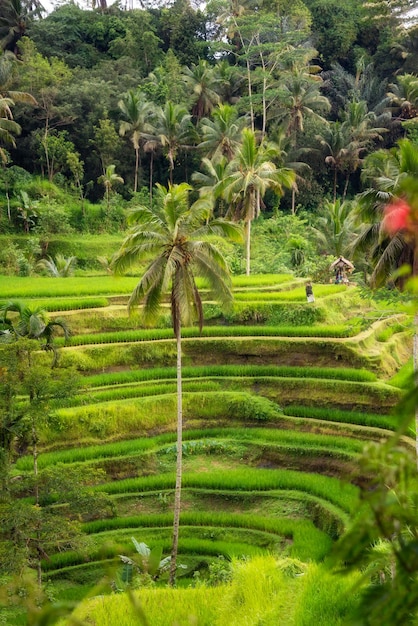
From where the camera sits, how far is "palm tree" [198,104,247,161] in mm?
29828

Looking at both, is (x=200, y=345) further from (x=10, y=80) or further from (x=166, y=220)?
(x=10, y=80)

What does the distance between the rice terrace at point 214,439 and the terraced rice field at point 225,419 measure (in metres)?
0.03

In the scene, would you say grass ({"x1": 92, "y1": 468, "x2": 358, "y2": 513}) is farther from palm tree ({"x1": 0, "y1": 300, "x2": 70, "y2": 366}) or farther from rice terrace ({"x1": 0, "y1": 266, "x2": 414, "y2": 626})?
palm tree ({"x1": 0, "y1": 300, "x2": 70, "y2": 366})

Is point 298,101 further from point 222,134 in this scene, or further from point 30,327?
point 30,327

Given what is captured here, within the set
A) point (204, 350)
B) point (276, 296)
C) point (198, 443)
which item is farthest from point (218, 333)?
point (198, 443)

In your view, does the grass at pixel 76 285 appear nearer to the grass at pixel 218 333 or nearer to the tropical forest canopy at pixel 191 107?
the grass at pixel 218 333

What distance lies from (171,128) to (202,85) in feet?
16.5

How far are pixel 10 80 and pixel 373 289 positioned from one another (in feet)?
75.7

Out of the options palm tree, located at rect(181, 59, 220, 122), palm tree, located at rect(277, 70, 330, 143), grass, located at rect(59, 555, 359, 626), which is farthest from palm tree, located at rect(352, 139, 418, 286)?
palm tree, located at rect(181, 59, 220, 122)

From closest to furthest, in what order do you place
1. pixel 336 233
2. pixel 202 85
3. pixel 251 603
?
1. pixel 251 603
2. pixel 336 233
3. pixel 202 85

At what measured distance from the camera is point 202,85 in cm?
3462

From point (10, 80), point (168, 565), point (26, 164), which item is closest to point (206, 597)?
point (168, 565)

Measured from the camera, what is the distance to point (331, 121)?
37562 mm

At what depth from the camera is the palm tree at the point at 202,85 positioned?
34250 millimetres
